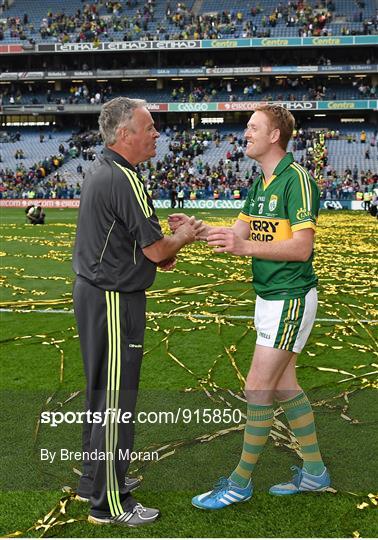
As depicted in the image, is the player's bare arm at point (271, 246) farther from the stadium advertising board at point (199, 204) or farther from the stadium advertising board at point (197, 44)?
the stadium advertising board at point (197, 44)

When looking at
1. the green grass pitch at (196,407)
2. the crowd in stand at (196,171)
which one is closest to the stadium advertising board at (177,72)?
the crowd in stand at (196,171)

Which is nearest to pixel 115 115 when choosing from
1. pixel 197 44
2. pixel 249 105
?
pixel 249 105

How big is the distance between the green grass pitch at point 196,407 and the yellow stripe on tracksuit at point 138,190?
1766 mm

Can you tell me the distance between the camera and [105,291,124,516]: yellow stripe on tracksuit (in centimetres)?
362

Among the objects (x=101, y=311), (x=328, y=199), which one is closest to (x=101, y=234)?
(x=101, y=311)

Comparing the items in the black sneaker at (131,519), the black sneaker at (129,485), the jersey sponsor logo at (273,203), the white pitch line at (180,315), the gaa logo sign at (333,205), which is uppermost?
the jersey sponsor logo at (273,203)

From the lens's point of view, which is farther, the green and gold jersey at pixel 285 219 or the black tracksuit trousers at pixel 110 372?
the green and gold jersey at pixel 285 219

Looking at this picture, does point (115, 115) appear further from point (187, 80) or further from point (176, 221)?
point (187, 80)

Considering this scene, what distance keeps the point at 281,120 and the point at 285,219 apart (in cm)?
59

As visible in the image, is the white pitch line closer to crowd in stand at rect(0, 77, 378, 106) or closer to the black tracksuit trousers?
the black tracksuit trousers

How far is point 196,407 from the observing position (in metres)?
5.57

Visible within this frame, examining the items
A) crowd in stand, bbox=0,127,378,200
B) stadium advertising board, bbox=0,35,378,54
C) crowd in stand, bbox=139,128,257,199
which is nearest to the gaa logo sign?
crowd in stand, bbox=0,127,378,200

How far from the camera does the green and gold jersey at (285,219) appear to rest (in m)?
3.72

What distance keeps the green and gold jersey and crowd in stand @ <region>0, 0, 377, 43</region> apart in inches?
2178
